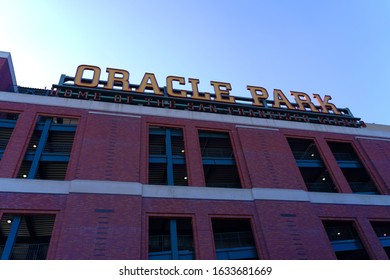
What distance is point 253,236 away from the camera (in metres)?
18.5

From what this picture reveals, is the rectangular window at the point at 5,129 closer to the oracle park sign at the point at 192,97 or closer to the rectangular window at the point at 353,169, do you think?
the oracle park sign at the point at 192,97

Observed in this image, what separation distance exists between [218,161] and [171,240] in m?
7.71

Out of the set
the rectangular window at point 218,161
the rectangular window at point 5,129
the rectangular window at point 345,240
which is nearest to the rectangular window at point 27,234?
the rectangular window at point 5,129

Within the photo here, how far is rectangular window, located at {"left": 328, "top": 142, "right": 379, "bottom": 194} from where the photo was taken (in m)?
25.7

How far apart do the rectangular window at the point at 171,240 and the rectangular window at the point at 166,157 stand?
3.12 m

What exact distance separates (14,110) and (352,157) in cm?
2840

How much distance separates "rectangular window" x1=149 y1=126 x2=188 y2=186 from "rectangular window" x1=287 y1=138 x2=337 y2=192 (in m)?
9.61

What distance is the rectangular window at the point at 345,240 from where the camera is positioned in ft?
64.7

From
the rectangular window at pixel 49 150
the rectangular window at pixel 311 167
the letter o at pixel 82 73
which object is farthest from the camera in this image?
the letter o at pixel 82 73

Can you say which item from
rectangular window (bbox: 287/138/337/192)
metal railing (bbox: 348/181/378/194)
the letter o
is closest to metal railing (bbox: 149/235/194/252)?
rectangular window (bbox: 287/138/337/192)

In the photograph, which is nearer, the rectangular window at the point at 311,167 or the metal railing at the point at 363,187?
the rectangular window at the point at 311,167

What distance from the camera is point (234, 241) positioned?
19734 mm
